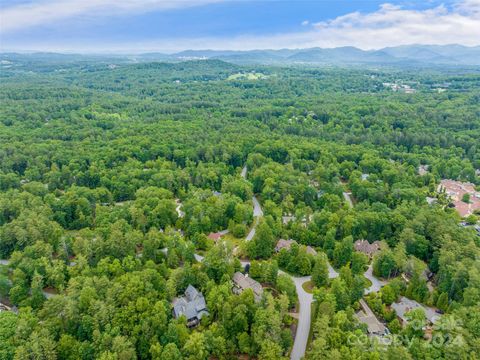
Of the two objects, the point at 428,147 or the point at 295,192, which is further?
the point at 428,147

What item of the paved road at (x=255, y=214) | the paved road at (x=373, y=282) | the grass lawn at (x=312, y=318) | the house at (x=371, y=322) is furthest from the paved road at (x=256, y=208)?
the house at (x=371, y=322)

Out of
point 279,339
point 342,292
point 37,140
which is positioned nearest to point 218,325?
point 279,339

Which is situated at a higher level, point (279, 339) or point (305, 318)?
point (279, 339)

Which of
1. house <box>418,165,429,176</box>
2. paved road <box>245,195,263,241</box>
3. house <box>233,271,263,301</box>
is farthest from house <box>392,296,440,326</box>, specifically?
house <box>418,165,429,176</box>

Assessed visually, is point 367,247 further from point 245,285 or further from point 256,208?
point 256,208

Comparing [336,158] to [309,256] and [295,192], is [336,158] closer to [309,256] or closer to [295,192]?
[295,192]

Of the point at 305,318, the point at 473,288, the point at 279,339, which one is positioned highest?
the point at 473,288

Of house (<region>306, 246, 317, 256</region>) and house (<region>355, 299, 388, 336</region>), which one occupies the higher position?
house (<region>306, 246, 317, 256</region>)

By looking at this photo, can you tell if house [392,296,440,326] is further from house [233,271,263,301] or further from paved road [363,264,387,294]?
house [233,271,263,301]
